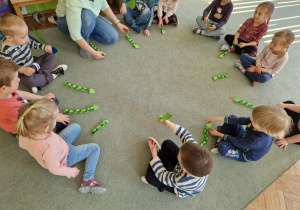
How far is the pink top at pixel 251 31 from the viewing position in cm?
220

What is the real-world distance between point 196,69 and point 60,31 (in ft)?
5.51

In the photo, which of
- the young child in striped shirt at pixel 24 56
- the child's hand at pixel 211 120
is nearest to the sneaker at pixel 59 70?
the young child in striped shirt at pixel 24 56

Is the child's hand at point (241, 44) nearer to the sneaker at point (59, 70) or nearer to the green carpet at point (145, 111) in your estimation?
the green carpet at point (145, 111)

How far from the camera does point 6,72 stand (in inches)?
46.2

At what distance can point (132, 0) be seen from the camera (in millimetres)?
Result: 2744

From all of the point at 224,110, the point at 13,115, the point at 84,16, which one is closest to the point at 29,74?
the point at 13,115

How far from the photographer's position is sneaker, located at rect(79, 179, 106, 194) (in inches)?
52.5

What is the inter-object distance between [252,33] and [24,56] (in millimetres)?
2406

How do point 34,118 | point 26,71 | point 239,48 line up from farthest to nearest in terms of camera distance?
point 239,48 < point 26,71 < point 34,118

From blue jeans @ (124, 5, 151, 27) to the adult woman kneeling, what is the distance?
183mm

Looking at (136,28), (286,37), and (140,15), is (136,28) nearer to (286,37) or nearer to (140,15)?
(140,15)

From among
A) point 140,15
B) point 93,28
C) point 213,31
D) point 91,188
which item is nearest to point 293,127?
point 213,31

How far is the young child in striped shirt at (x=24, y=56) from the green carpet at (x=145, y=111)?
0.32 feet

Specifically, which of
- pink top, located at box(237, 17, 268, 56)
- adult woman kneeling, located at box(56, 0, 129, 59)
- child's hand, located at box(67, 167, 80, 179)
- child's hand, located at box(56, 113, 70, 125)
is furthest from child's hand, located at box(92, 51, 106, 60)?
pink top, located at box(237, 17, 268, 56)
